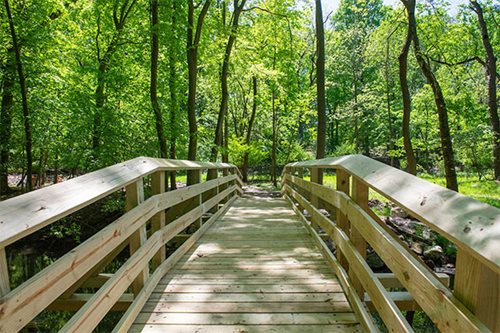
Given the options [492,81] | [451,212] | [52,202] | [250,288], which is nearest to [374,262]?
[250,288]

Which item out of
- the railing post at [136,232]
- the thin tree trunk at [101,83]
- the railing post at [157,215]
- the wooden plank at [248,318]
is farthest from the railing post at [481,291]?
the thin tree trunk at [101,83]

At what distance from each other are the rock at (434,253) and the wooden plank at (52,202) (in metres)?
6.78

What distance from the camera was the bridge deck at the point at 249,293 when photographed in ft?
7.95

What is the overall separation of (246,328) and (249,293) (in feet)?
1.85

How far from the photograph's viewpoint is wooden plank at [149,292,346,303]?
2.79 meters

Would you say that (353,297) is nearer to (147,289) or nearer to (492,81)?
(147,289)

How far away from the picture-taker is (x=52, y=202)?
60.8 inches

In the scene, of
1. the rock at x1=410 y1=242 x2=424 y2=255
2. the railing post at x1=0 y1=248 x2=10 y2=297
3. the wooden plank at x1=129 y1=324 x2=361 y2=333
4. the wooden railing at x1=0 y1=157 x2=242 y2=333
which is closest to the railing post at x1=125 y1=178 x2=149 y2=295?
the wooden railing at x1=0 y1=157 x2=242 y2=333

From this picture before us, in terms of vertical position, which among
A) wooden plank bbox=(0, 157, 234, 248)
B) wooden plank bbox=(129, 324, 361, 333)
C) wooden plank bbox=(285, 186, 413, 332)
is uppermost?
wooden plank bbox=(0, 157, 234, 248)

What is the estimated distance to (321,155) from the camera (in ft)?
31.0

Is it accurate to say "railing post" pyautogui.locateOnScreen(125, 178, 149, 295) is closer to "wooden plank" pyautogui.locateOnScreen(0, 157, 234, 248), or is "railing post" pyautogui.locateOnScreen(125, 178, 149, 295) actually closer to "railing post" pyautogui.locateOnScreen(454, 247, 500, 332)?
"wooden plank" pyautogui.locateOnScreen(0, 157, 234, 248)

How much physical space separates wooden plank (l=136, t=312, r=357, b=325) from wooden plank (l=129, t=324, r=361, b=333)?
44 mm

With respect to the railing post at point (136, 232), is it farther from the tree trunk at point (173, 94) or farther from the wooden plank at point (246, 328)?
the tree trunk at point (173, 94)

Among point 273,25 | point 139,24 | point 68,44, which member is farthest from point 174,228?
point 273,25
